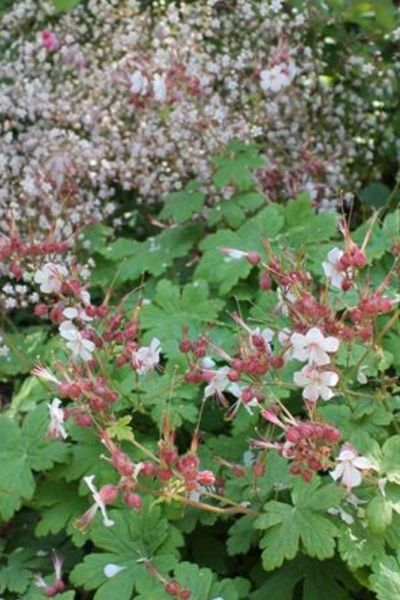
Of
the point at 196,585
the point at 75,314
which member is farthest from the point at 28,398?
the point at 196,585

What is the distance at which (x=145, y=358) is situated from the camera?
222 cm

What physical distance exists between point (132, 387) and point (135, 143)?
130cm

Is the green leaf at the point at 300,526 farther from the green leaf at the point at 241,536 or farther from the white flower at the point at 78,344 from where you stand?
the white flower at the point at 78,344

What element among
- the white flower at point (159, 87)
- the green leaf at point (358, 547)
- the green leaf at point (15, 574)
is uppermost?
the white flower at point (159, 87)

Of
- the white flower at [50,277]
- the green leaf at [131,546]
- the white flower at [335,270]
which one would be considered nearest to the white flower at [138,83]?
the white flower at [50,277]

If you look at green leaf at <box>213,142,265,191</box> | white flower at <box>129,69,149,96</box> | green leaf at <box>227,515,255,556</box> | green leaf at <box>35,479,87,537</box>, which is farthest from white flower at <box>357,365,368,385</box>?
white flower at <box>129,69,149,96</box>

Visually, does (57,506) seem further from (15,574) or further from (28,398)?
(28,398)

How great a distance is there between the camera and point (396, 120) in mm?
3697

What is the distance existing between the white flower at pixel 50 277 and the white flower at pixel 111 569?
586mm

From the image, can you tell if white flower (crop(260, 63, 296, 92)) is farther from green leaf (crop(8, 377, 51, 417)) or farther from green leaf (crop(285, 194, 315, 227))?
green leaf (crop(8, 377, 51, 417))

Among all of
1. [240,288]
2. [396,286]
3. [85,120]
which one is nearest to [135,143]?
[85,120]

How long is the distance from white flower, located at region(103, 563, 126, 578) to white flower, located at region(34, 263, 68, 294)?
1.92ft

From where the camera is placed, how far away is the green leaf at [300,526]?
200cm

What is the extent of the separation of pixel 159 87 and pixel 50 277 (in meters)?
1.15
